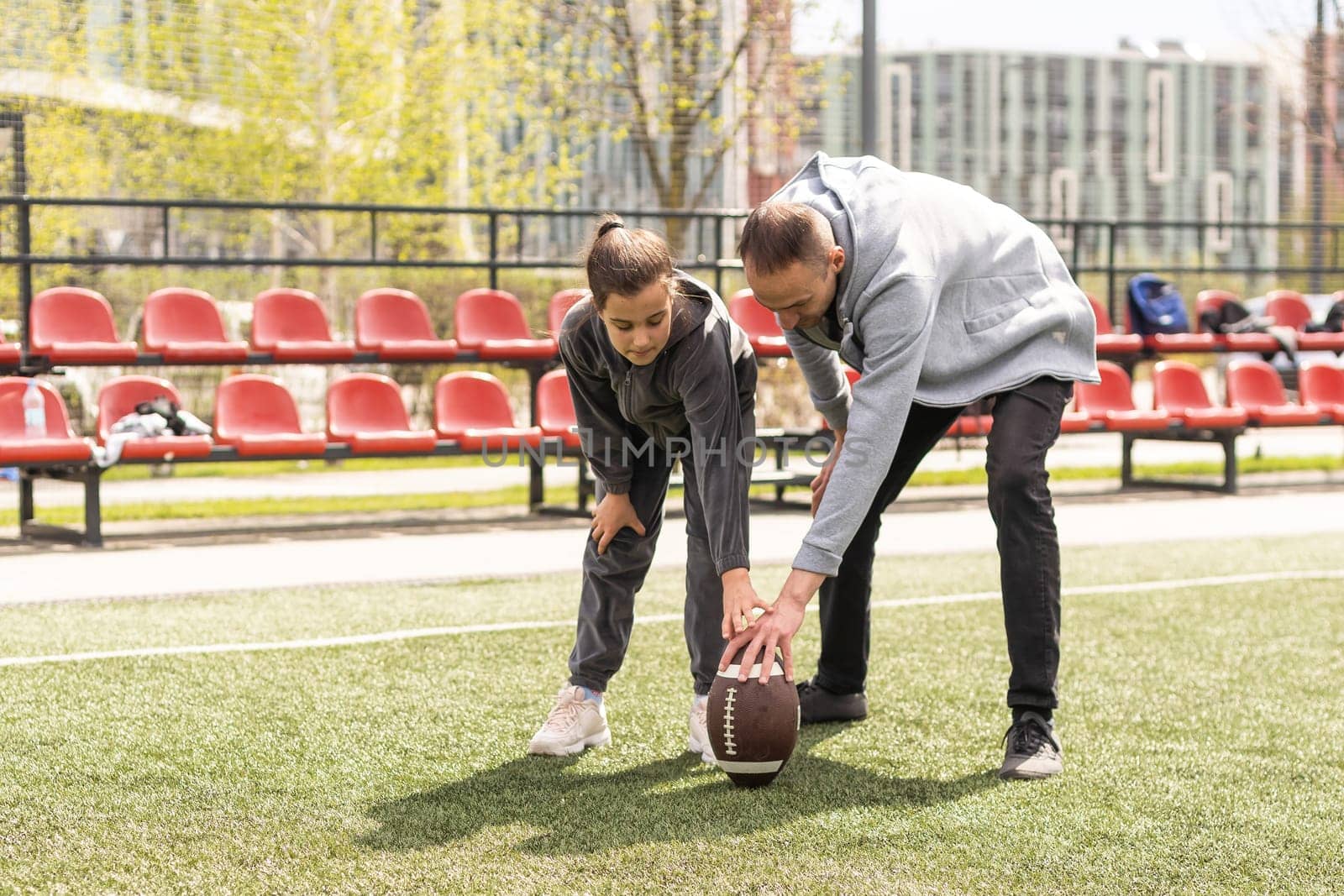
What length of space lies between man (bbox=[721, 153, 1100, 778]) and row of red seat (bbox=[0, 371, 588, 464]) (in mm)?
5344

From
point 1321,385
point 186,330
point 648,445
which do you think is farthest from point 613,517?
point 1321,385

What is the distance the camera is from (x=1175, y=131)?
102m

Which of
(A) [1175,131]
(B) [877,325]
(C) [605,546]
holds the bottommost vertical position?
(C) [605,546]

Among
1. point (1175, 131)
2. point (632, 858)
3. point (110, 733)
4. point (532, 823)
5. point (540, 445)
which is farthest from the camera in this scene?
point (1175, 131)

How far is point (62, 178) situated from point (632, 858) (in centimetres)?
1113

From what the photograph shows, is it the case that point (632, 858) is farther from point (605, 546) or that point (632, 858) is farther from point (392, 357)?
point (392, 357)

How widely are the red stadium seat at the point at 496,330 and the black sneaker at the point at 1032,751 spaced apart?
620cm

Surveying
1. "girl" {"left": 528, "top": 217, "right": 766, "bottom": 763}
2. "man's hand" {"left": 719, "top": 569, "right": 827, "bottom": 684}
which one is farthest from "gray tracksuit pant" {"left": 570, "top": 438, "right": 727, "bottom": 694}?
"man's hand" {"left": 719, "top": 569, "right": 827, "bottom": 684}

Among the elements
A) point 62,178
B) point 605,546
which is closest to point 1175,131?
point 62,178

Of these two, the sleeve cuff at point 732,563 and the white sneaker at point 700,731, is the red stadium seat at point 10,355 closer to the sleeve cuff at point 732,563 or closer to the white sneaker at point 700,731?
the white sneaker at point 700,731

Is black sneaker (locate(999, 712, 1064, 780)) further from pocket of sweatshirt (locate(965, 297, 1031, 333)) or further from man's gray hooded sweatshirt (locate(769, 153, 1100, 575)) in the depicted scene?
pocket of sweatshirt (locate(965, 297, 1031, 333))

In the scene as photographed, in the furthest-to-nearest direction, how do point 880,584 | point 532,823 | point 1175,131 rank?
point 1175,131, point 880,584, point 532,823

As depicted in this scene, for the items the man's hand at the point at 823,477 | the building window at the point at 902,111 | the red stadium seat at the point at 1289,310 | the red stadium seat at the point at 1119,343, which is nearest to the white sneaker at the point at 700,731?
the man's hand at the point at 823,477

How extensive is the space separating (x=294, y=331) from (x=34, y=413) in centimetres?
185
